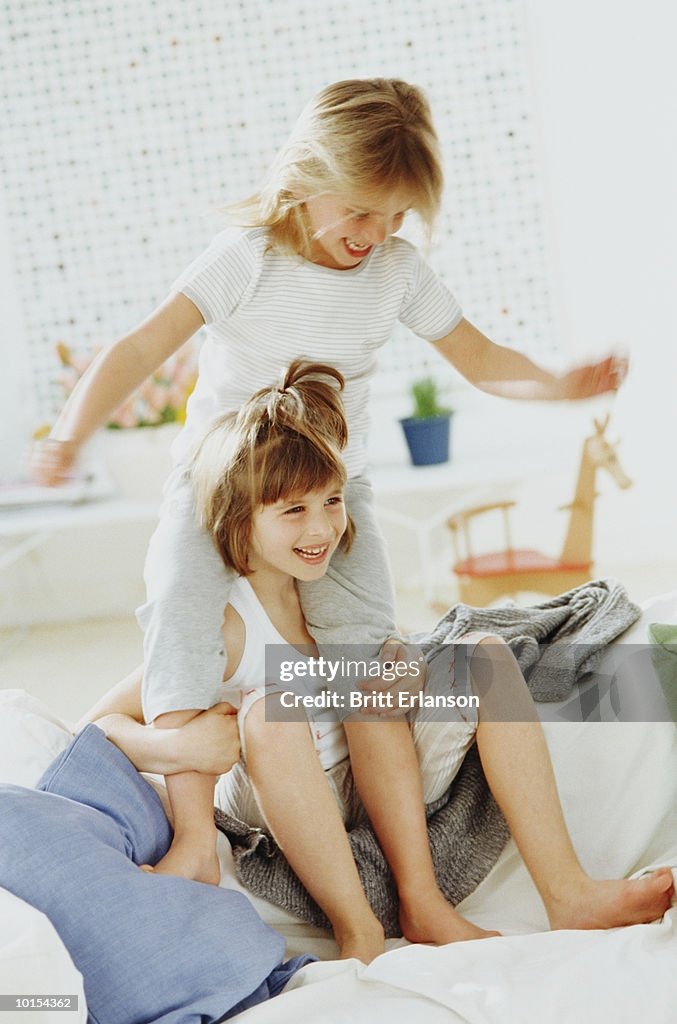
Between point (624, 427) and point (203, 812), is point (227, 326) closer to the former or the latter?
point (203, 812)

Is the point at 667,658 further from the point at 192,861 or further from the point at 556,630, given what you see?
the point at 192,861

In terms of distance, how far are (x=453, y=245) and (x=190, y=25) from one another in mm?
898

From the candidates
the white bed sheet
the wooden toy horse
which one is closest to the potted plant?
the wooden toy horse

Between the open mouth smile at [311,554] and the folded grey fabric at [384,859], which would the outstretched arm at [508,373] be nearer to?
the open mouth smile at [311,554]

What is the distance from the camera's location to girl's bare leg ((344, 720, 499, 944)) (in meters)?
1.07

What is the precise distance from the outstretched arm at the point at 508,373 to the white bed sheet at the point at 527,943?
0.28m

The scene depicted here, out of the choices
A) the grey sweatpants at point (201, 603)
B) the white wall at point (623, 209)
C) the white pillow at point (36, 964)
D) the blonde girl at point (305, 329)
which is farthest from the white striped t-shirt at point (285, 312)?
the white wall at point (623, 209)

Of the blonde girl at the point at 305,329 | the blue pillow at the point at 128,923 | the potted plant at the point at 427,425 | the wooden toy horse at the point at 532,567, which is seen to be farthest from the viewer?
the potted plant at the point at 427,425

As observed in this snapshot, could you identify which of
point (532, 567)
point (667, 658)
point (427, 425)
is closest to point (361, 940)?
point (667, 658)

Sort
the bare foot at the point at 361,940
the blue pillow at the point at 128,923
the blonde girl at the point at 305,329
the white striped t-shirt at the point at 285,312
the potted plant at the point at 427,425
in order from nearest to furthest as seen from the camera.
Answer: the blue pillow at the point at 128,923 → the bare foot at the point at 361,940 → the blonde girl at the point at 305,329 → the white striped t-shirt at the point at 285,312 → the potted plant at the point at 427,425

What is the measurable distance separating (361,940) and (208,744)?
0.23 meters

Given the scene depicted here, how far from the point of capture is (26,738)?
1.16 m

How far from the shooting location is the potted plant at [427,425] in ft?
9.20

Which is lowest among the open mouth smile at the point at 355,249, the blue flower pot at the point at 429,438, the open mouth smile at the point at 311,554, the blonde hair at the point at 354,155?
the blue flower pot at the point at 429,438
